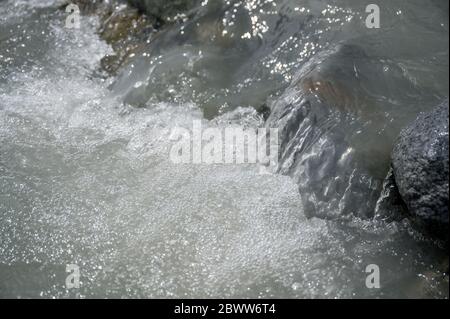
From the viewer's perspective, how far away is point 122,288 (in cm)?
329

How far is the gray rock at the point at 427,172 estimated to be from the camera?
3.07 meters

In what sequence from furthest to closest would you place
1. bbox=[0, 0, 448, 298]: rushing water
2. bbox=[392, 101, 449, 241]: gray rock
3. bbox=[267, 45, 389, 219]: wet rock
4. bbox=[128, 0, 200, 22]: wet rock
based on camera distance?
bbox=[128, 0, 200, 22]: wet rock < bbox=[267, 45, 389, 219]: wet rock < bbox=[0, 0, 448, 298]: rushing water < bbox=[392, 101, 449, 241]: gray rock

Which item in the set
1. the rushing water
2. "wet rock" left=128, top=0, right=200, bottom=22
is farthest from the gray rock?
"wet rock" left=128, top=0, right=200, bottom=22

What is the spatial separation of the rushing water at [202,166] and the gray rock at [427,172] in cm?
24

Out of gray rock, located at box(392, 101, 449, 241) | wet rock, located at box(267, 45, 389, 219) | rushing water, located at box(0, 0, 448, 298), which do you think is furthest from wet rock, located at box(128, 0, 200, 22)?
gray rock, located at box(392, 101, 449, 241)

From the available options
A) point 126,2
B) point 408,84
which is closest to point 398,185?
point 408,84

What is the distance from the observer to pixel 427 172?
3125mm

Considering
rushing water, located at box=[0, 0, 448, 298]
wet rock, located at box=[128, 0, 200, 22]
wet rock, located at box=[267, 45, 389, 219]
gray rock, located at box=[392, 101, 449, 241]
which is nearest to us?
gray rock, located at box=[392, 101, 449, 241]

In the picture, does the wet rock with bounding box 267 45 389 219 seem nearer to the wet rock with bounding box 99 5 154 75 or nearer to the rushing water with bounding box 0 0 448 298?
the rushing water with bounding box 0 0 448 298

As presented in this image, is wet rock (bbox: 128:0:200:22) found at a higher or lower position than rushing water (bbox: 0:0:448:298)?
higher

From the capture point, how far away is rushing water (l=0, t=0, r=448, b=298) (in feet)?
A: 10.9

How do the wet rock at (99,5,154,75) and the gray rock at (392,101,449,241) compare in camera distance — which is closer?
the gray rock at (392,101,449,241)

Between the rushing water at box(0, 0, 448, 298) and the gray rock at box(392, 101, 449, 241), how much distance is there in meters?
0.24

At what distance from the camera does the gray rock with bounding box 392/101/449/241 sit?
121 inches
